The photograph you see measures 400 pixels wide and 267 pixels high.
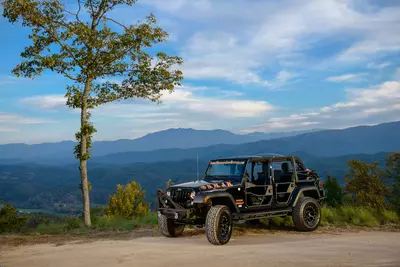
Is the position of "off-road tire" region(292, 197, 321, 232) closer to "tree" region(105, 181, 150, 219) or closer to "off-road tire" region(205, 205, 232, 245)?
"off-road tire" region(205, 205, 232, 245)

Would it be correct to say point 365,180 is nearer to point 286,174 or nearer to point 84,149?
point 286,174

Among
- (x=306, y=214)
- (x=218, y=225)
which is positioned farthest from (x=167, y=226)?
(x=306, y=214)

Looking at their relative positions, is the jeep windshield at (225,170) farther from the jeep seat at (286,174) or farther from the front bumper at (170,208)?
the jeep seat at (286,174)

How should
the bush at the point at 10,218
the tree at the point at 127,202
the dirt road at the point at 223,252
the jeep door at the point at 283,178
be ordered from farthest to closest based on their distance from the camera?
the tree at the point at 127,202, the bush at the point at 10,218, the jeep door at the point at 283,178, the dirt road at the point at 223,252

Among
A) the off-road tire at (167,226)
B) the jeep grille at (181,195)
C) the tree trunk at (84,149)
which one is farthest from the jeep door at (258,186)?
the tree trunk at (84,149)

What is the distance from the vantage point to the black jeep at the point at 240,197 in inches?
382

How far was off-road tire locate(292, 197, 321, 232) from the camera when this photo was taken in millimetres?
11117

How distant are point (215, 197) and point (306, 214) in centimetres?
304

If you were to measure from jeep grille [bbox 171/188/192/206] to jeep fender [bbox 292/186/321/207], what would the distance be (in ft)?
10.2

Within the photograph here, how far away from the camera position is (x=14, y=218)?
18.5 metres

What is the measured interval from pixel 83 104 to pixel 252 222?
290 inches

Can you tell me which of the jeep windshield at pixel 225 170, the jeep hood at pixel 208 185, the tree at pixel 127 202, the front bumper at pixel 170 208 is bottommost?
the tree at pixel 127 202

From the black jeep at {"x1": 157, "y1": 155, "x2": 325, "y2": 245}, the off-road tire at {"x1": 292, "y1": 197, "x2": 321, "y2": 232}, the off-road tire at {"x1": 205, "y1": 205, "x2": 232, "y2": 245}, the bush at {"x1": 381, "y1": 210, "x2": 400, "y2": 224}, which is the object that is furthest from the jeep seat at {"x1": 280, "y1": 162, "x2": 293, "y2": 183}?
the bush at {"x1": 381, "y1": 210, "x2": 400, "y2": 224}

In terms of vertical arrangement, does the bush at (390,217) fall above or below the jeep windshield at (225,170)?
below
